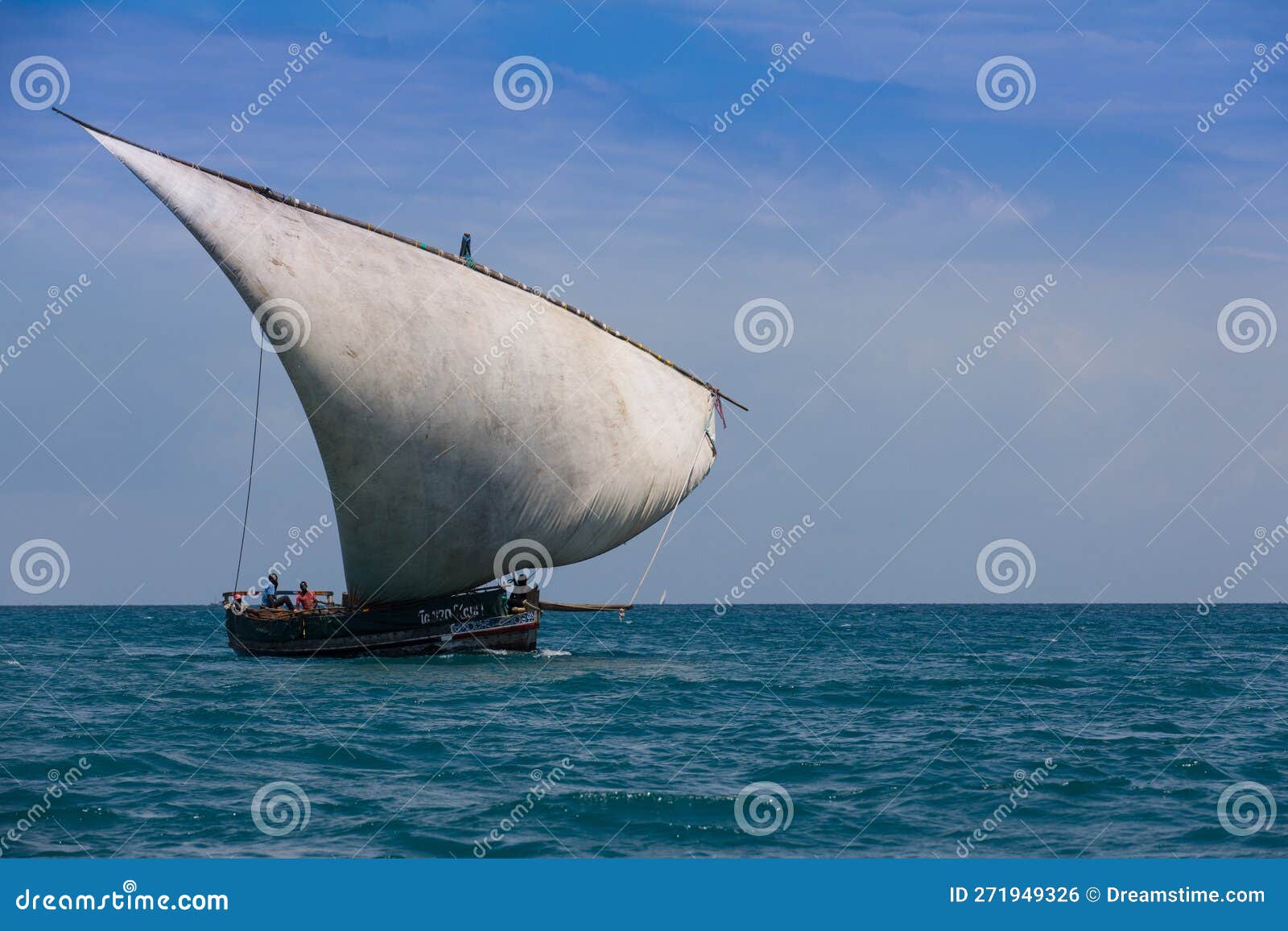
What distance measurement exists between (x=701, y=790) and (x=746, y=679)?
45.7 ft

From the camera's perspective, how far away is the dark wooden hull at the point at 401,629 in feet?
101

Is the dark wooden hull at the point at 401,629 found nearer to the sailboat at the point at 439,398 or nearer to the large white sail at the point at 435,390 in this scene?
the sailboat at the point at 439,398

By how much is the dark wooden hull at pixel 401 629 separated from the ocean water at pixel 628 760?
0.68 metres

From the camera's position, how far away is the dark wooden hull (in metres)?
30.7

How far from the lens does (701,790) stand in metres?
14.6

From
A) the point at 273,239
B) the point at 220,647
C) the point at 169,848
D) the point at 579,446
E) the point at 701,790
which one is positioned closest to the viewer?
the point at 169,848

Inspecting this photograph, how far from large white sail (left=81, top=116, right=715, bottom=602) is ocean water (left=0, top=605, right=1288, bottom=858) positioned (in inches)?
134

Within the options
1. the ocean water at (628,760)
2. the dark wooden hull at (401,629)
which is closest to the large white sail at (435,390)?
the dark wooden hull at (401,629)

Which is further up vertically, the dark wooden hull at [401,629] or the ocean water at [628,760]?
the dark wooden hull at [401,629]

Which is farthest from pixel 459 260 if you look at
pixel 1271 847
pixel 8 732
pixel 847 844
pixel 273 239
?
pixel 1271 847

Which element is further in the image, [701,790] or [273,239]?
[273,239]

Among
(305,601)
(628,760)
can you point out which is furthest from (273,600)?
(628,760)

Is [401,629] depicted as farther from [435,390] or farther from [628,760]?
[628,760]

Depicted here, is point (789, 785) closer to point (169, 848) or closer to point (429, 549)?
point (169, 848)
